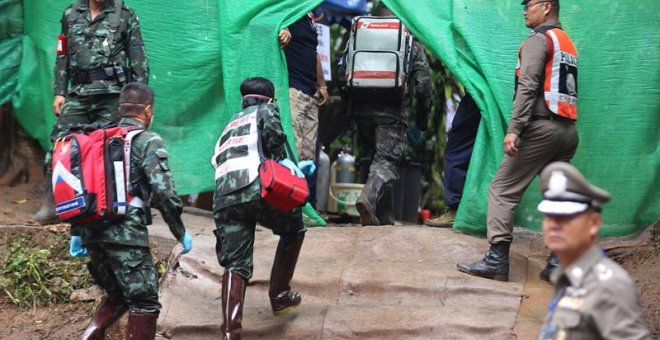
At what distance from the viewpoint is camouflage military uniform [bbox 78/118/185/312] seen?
5121 mm

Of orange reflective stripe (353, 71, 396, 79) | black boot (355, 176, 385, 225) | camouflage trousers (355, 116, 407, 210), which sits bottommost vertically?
black boot (355, 176, 385, 225)

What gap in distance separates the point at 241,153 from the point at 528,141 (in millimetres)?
1835

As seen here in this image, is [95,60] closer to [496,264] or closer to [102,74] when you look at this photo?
[102,74]

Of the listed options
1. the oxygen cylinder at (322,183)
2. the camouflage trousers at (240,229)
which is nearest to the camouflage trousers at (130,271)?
the camouflage trousers at (240,229)

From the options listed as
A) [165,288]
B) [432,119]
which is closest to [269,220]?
[165,288]

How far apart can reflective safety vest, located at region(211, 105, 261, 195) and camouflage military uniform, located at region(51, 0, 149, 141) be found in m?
1.40

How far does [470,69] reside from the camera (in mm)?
6992

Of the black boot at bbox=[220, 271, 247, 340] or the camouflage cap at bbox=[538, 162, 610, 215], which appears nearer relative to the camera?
the camouflage cap at bbox=[538, 162, 610, 215]

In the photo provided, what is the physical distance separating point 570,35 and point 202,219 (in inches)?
128

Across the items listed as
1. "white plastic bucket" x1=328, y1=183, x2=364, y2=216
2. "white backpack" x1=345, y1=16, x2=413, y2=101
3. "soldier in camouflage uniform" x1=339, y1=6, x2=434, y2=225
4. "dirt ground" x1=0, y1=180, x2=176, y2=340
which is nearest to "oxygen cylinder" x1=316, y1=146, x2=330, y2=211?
"white plastic bucket" x1=328, y1=183, x2=364, y2=216

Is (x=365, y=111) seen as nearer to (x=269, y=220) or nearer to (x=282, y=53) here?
(x=282, y=53)

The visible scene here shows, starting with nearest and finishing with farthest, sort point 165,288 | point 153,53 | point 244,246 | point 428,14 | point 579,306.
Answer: point 579,306, point 244,246, point 165,288, point 428,14, point 153,53

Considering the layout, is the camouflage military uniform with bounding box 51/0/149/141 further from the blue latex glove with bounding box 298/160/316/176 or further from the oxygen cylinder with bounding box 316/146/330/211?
the oxygen cylinder with bounding box 316/146/330/211

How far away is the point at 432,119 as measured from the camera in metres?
10.7
